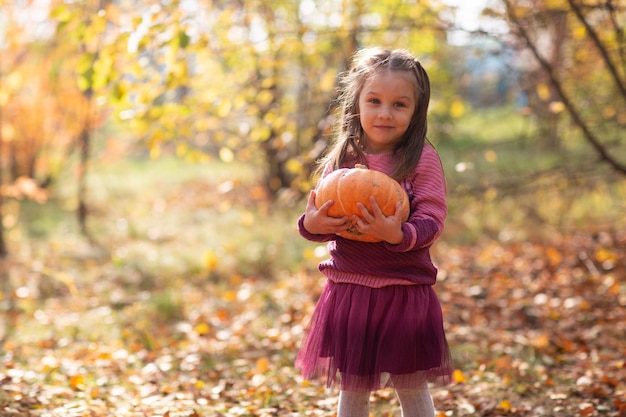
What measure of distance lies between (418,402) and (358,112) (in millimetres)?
1178

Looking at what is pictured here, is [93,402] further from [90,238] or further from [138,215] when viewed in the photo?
[138,215]

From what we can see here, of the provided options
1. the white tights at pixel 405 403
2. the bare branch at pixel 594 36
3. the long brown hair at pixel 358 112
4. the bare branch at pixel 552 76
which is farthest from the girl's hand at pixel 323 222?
the bare branch at pixel 552 76

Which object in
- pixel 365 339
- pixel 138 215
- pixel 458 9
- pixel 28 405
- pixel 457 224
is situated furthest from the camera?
pixel 138 215

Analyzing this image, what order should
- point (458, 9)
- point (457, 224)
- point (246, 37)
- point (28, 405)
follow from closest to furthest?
point (28, 405)
point (458, 9)
point (246, 37)
point (457, 224)

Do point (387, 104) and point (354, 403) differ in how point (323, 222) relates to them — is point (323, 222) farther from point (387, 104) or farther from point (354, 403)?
point (354, 403)

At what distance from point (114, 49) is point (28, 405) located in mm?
2218

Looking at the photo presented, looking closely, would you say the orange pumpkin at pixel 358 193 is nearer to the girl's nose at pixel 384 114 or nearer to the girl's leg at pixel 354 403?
the girl's nose at pixel 384 114

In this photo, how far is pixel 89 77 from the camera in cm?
439

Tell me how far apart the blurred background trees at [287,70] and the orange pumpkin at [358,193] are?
129 cm

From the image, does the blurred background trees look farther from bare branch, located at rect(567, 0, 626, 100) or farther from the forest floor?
the forest floor

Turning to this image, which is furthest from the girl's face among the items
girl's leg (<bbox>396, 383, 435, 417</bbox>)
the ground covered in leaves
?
the ground covered in leaves

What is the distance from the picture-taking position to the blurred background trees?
16.2 ft

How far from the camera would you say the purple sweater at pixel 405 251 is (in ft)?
8.57

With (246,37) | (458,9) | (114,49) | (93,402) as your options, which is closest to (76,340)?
(93,402)
